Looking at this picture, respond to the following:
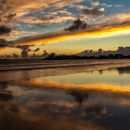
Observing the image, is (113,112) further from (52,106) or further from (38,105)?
(38,105)

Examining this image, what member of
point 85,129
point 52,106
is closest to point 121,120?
point 85,129

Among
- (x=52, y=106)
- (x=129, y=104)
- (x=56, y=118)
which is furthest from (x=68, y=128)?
(x=129, y=104)

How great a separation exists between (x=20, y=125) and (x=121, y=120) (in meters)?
3.37

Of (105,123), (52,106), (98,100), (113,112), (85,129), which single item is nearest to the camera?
(85,129)

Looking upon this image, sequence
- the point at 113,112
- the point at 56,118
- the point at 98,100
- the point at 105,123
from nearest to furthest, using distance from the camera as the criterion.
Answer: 1. the point at 105,123
2. the point at 56,118
3. the point at 113,112
4. the point at 98,100

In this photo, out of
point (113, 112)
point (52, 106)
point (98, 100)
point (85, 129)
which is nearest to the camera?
point (85, 129)

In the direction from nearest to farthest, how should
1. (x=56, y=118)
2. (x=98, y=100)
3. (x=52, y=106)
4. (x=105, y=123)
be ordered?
(x=105, y=123) < (x=56, y=118) < (x=52, y=106) < (x=98, y=100)

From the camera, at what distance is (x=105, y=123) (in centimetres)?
592

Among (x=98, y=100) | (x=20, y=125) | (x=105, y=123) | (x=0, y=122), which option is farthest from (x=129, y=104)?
(x=0, y=122)

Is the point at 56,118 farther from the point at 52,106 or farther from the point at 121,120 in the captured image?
the point at 121,120

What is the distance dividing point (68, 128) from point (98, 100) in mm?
4193

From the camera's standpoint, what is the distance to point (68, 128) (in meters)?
5.59

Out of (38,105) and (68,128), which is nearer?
(68,128)

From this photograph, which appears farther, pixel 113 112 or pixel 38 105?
pixel 38 105
